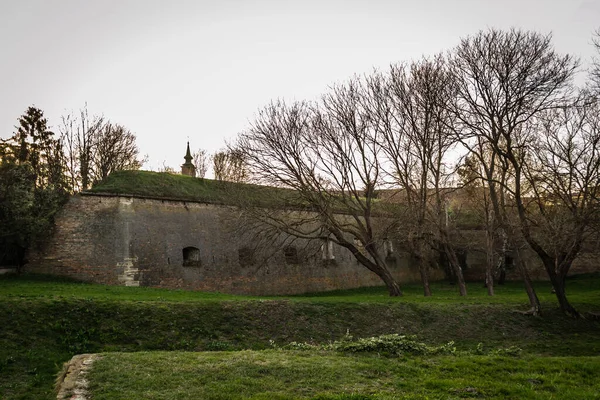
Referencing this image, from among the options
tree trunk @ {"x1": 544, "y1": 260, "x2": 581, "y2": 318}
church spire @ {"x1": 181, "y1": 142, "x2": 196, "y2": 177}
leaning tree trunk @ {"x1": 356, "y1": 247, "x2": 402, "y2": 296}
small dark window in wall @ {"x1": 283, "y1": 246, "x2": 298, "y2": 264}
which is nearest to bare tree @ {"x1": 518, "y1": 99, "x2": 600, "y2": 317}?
tree trunk @ {"x1": 544, "y1": 260, "x2": 581, "y2": 318}

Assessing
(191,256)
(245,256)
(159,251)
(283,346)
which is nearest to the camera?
(283,346)

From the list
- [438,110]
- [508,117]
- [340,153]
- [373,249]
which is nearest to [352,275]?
[373,249]

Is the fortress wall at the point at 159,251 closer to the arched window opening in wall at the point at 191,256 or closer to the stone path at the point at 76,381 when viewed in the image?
the arched window opening in wall at the point at 191,256

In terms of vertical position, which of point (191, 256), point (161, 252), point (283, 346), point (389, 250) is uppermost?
point (161, 252)

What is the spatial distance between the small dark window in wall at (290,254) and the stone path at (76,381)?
18.3m

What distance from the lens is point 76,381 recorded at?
703 centimetres

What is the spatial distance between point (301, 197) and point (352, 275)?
33.7ft

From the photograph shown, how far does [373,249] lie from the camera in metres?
21.1

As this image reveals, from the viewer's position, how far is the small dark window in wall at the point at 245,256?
2452cm

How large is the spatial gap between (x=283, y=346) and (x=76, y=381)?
18.0ft

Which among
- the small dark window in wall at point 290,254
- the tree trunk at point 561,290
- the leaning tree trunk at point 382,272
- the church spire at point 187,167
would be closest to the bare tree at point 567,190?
the tree trunk at point 561,290

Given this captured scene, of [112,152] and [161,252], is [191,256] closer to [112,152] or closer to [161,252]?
[161,252]

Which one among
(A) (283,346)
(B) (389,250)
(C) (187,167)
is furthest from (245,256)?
(C) (187,167)

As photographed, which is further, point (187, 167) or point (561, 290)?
point (187, 167)
